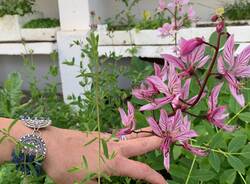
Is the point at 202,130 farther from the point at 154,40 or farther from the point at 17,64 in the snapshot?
the point at 17,64

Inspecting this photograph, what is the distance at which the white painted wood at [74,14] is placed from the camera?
7.86 ft

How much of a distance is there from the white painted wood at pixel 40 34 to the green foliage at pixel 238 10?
38.8 inches

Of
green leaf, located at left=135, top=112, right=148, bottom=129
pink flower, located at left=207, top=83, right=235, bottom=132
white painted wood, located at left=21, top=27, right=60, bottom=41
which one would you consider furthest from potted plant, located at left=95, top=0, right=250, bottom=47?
pink flower, located at left=207, top=83, right=235, bottom=132

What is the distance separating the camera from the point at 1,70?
334 cm

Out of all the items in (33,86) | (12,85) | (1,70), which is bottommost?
(1,70)

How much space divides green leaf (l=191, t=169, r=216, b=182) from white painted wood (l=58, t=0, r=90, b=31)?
178cm

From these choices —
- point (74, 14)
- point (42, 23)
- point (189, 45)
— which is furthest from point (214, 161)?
point (42, 23)

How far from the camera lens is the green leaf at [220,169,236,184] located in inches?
28.3

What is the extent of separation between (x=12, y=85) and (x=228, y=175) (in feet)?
1.63

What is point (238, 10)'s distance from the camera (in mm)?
2139

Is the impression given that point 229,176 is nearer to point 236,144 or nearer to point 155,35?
point 236,144

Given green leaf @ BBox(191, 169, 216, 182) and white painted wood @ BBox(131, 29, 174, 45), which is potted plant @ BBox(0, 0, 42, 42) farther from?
A: green leaf @ BBox(191, 169, 216, 182)

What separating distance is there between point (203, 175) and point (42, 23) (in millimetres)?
2111

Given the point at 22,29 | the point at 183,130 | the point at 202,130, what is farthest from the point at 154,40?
the point at 183,130
